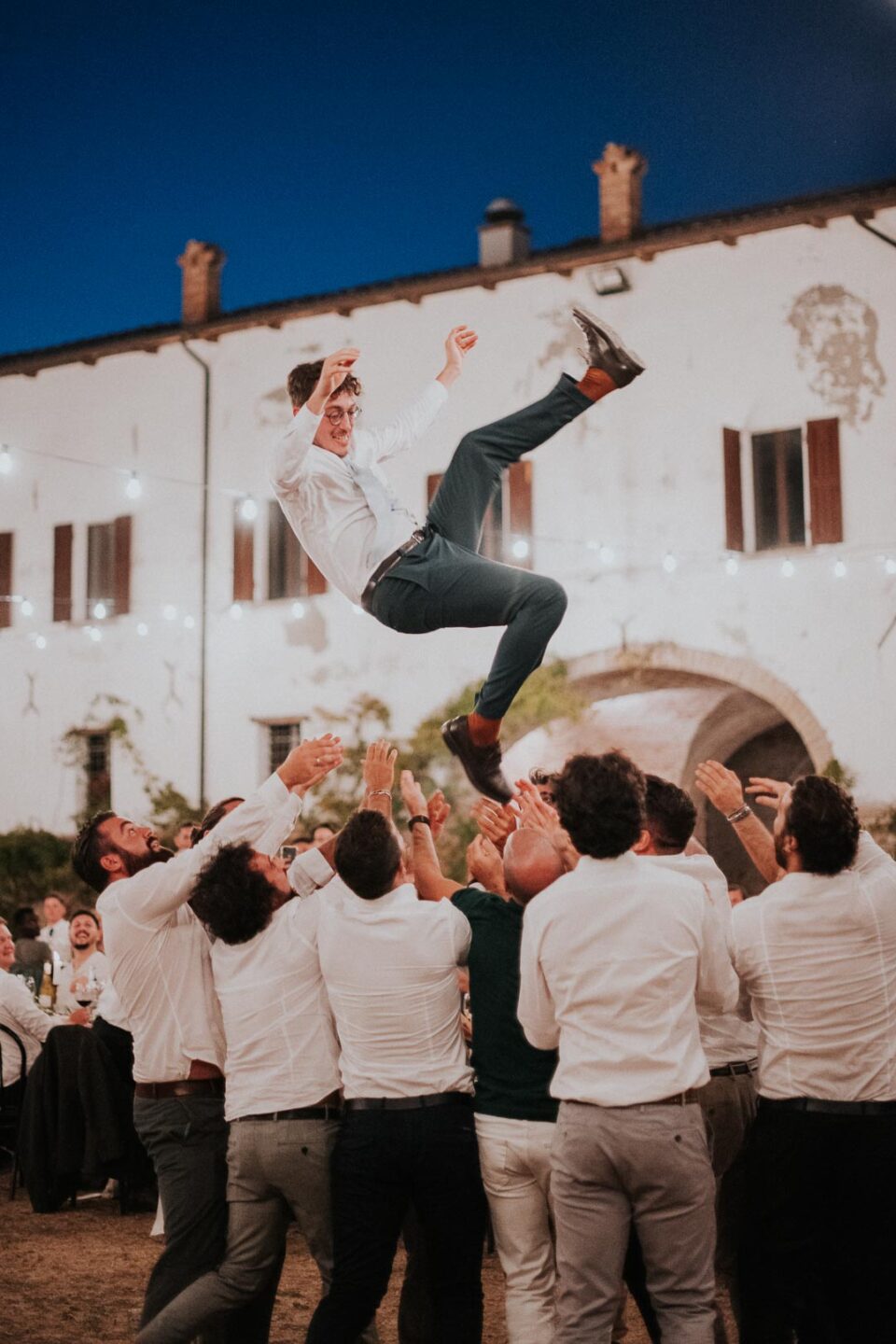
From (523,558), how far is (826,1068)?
1164 cm

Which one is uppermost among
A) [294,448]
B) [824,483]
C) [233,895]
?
[824,483]

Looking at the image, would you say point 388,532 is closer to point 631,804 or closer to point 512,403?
point 631,804

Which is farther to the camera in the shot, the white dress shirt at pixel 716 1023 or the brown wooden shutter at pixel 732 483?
the brown wooden shutter at pixel 732 483

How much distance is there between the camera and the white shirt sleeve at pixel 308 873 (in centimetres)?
449

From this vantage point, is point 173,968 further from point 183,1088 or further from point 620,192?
point 620,192

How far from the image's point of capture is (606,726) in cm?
1545

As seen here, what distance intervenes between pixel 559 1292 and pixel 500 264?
13.2 metres

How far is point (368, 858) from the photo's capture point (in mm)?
3807

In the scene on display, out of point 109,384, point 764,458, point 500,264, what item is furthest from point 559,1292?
point 109,384

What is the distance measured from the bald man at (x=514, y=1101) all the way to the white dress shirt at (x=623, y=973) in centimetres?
35

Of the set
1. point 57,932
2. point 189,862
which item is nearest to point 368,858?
point 189,862

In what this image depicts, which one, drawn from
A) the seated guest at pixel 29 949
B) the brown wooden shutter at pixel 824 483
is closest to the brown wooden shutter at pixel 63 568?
the seated guest at pixel 29 949

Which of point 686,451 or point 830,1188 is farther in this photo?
point 686,451

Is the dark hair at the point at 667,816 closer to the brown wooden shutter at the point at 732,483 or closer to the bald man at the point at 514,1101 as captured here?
the bald man at the point at 514,1101
